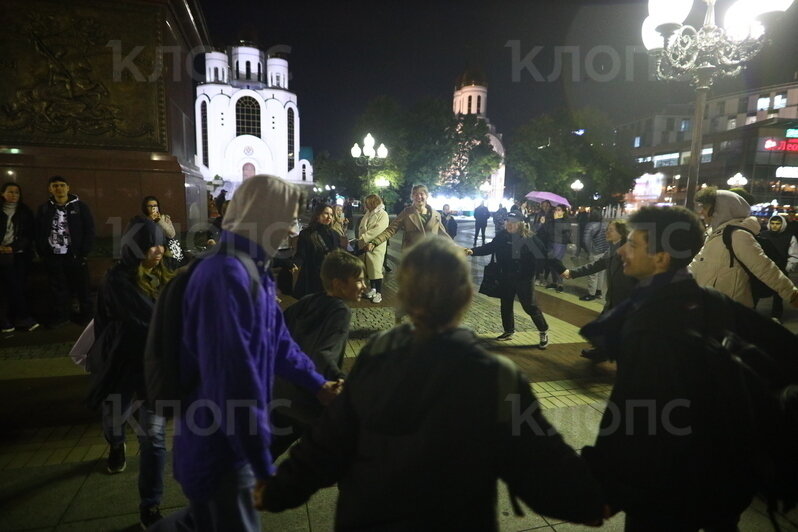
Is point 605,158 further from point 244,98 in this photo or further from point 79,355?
point 79,355

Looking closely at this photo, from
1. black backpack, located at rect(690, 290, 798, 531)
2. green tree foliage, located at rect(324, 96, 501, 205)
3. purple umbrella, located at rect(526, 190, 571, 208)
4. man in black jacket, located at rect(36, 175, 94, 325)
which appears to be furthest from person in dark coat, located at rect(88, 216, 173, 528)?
green tree foliage, located at rect(324, 96, 501, 205)

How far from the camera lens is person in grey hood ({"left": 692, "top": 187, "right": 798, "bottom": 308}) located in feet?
12.4

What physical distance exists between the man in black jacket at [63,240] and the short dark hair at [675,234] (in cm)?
710

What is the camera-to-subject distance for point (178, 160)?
9.22 meters

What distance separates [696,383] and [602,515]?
641 mm

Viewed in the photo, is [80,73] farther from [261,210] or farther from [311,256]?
[261,210]

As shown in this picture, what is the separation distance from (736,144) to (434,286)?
69.8 m

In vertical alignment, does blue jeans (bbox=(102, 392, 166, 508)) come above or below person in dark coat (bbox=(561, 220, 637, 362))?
below

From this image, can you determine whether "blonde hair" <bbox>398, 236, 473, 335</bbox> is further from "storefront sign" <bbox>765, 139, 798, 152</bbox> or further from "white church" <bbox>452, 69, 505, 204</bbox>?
"white church" <bbox>452, 69, 505, 204</bbox>

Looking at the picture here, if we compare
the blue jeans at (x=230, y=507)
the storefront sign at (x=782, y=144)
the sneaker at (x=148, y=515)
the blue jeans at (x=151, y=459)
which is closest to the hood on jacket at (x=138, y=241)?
the blue jeans at (x=151, y=459)

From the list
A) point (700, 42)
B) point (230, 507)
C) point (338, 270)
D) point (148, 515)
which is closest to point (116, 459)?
point (148, 515)

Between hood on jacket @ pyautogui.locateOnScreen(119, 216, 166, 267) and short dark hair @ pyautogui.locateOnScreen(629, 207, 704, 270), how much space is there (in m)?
2.88

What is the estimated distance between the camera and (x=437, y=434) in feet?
4.09

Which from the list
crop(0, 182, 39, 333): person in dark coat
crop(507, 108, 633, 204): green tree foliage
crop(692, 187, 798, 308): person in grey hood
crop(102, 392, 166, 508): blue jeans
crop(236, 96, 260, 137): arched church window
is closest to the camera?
crop(102, 392, 166, 508): blue jeans
